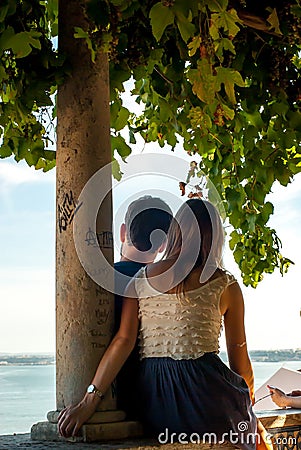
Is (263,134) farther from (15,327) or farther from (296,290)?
(15,327)

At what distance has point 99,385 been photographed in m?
1.61

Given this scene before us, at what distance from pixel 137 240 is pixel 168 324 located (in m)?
0.30

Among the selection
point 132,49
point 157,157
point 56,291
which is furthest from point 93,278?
point 132,49

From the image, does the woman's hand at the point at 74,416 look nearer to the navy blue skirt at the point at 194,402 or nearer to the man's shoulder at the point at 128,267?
the navy blue skirt at the point at 194,402

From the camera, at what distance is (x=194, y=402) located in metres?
1.74

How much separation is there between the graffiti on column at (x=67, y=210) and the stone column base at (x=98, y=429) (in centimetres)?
40

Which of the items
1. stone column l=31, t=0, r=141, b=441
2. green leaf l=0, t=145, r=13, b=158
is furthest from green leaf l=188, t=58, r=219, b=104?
green leaf l=0, t=145, r=13, b=158

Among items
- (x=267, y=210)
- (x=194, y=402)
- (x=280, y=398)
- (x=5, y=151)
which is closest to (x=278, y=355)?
(x=280, y=398)

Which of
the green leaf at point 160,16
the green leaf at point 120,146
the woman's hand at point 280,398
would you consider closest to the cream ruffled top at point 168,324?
the green leaf at point 120,146

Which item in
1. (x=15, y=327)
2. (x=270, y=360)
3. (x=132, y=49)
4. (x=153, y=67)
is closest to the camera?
(x=132, y=49)

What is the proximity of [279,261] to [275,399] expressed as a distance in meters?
0.47

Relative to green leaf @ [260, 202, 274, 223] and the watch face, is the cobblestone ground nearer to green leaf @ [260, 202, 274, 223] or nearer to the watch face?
the watch face

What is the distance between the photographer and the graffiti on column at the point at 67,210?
1.68 m

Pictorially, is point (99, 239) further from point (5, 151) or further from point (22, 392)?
point (22, 392)
